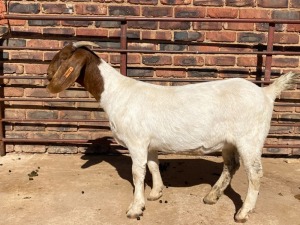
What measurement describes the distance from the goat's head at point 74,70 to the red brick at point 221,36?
72.6 inches

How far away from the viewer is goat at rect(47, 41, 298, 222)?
10.5 ft

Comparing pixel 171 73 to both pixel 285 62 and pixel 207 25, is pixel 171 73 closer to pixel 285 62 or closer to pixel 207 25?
pixel 207 25

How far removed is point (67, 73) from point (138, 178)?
3.92 feet

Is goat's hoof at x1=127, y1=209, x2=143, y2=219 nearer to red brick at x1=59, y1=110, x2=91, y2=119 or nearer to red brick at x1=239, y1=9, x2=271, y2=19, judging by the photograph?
red brick at x1=59, y1=110, x2=91, y2=119

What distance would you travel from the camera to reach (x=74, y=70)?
3.42 metres

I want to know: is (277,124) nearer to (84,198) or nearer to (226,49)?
(226,49)

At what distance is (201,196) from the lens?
381 centimetres

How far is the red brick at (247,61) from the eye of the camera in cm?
484

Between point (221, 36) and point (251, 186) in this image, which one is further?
point (221, 36)

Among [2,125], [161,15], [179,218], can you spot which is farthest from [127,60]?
[179,218]

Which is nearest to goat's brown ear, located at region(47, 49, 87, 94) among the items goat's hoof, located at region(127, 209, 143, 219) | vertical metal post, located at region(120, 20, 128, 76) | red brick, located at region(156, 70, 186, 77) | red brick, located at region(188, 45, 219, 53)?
vertical metal post, located at region(120, 20, 128, 76)

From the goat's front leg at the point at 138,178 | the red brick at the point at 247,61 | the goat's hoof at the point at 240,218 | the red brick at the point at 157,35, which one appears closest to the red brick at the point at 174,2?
the red brick at the point at 157,35

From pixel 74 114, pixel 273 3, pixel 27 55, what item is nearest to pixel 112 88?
pixel 74 114

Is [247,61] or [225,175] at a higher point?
[247,61]
